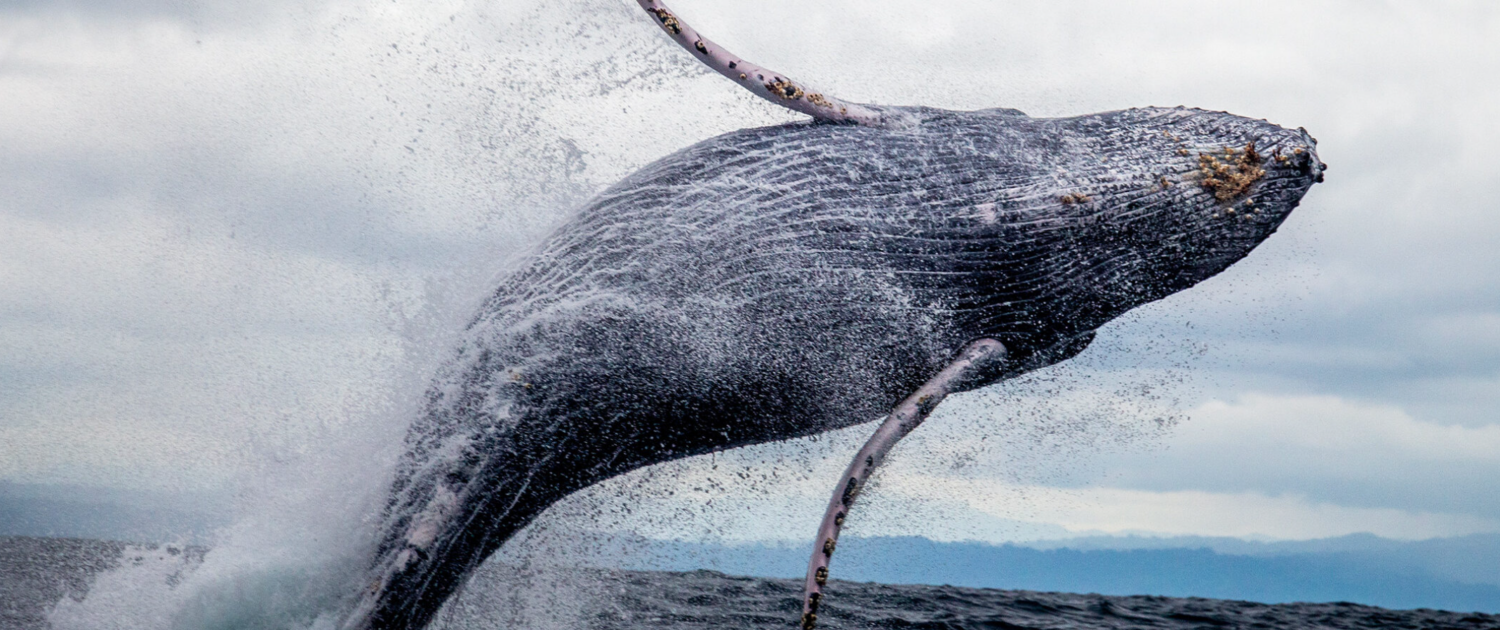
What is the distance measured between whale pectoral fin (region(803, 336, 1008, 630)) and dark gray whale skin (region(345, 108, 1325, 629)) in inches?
5.5

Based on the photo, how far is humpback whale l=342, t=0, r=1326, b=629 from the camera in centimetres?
525

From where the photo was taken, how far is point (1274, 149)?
5.70 metres

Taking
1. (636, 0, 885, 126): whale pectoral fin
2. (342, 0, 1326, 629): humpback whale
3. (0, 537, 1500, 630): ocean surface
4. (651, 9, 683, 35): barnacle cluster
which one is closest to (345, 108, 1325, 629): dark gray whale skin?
(342, 0, 1326, 629): humpback whale

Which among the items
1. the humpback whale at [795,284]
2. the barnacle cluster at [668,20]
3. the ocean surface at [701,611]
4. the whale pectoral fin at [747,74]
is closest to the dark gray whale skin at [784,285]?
the humpback whale at [795,284]

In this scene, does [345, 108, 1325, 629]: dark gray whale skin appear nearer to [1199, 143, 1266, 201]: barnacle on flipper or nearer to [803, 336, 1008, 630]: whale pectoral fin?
[1199, 143, 1266, 201]: barnacle on flipper

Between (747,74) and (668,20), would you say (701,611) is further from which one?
(668,20)

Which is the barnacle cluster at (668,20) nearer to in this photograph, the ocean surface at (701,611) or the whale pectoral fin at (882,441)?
the whale pectoral fin at (882,441)

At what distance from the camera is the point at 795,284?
5266 millimetres

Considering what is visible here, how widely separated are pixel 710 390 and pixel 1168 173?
2746 mm

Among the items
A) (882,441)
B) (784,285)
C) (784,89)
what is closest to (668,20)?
(784,89)

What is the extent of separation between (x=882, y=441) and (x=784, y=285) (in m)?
0.97

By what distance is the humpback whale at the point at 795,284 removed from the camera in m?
5.25

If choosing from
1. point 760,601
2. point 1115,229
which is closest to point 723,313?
point 1115,229

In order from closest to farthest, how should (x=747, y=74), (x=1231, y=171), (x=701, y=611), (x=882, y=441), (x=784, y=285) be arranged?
(x=784, y=285)
(x=882, y=441)
(x=747, y=74)
(x=1231, y=171)
(x=701, y=611)
